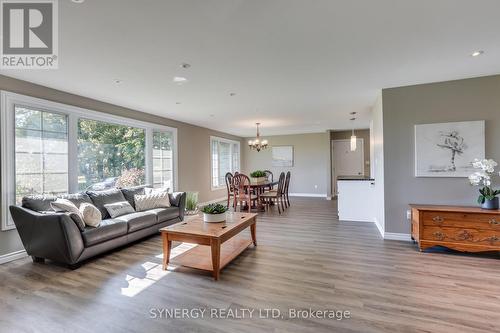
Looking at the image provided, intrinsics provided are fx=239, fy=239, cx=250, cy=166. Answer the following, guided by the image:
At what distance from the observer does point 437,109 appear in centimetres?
368

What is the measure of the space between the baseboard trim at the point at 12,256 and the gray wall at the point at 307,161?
7.65 metres

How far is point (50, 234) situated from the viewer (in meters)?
2.90

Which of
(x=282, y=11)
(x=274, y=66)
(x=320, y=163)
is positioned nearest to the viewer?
(x=282, y=11)

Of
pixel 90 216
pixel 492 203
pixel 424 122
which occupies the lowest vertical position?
pixel 90 216

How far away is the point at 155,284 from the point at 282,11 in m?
2.88

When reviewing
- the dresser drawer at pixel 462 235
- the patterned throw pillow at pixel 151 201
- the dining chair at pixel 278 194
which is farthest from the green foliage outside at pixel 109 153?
the dresser drawer at pixel 462 235

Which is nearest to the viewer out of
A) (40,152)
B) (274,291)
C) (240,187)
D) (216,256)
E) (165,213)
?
(274,291)

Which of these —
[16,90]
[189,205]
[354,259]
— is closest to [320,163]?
[189,205]

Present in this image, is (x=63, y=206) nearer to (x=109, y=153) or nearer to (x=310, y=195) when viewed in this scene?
(x=109, y=153)

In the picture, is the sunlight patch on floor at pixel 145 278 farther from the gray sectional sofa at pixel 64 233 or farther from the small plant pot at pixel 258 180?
the small plant pot at pixel 258 180

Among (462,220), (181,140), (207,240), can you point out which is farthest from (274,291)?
(181,140)

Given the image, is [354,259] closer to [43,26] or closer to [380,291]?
[380,291]

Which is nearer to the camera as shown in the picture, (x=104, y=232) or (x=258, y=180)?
(x=104, y=232)

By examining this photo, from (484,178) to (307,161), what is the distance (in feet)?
19.6
